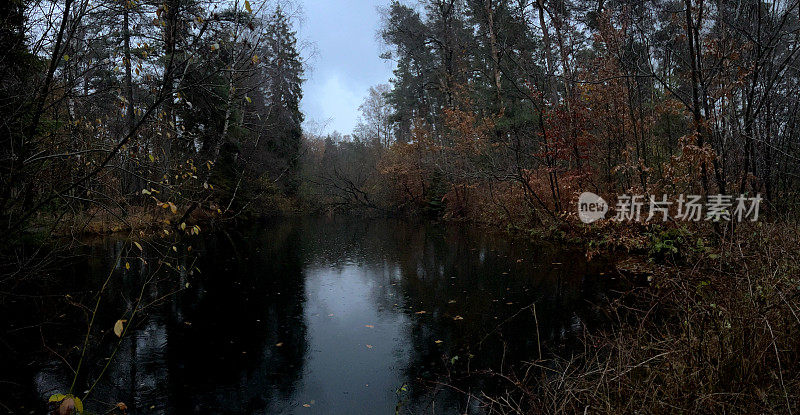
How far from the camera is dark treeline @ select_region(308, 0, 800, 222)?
21.5 feet

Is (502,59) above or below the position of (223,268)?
above

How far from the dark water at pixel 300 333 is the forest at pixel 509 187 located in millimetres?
84

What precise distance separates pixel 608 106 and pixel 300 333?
9469 millimetres

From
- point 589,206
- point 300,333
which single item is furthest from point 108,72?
point 589,206

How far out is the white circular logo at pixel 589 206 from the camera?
35.6 ft

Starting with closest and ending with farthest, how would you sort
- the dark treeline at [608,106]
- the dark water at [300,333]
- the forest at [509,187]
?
the forest at [509,187] < the dark water at [300,333] < the dark treeline at [608,106]

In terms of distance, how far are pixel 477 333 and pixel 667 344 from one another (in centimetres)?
262

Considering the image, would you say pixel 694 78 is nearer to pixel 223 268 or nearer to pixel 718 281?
pixel 718 281

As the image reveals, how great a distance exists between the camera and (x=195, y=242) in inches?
561

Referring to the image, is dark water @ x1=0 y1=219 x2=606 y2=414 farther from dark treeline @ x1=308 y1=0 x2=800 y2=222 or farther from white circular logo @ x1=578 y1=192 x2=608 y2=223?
dark treeline @ x1=308 y1=0 x2=800 y2=222

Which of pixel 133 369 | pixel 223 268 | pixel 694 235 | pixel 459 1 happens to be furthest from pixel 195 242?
pixel 459 1

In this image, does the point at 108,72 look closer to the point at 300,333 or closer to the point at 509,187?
the point at 300,333

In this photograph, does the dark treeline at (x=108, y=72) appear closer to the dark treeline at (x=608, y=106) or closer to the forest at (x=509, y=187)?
the forest at (x=509, y=187)

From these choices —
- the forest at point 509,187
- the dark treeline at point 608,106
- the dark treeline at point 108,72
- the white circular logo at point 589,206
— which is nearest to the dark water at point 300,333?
the forest at point 509,187
